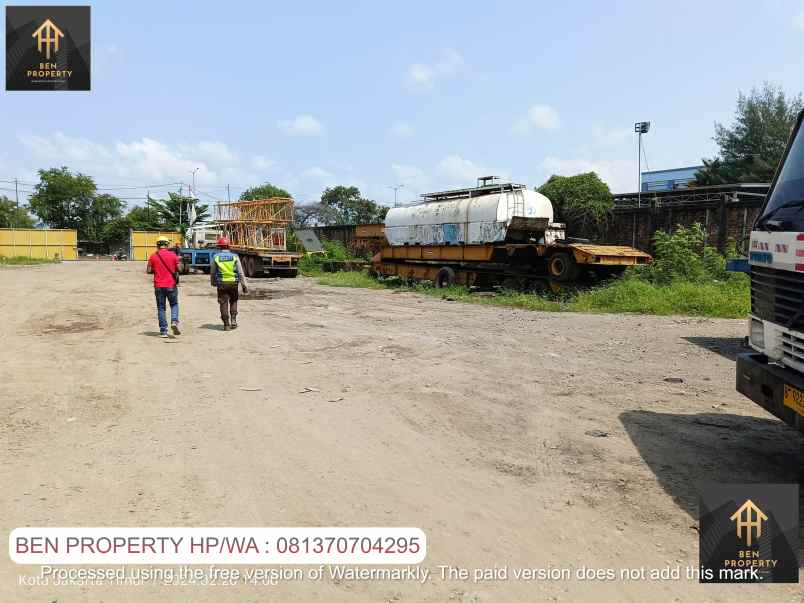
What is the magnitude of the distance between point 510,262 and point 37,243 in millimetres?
42406

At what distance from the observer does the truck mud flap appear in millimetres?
3597

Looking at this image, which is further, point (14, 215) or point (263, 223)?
point (14, 215)

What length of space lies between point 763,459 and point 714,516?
1.29m

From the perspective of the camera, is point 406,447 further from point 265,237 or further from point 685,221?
point 265,237

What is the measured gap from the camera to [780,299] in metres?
3.88

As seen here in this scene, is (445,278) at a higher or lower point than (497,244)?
lower

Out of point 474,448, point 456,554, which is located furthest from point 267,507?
point 474,448

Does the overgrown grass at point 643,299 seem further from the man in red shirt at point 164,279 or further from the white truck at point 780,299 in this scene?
the white truck at point 780,299

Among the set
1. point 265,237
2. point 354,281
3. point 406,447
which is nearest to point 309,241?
point 265,237

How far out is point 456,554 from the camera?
3.12 meters

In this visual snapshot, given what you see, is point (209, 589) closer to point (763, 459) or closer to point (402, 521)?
point (402, 521)

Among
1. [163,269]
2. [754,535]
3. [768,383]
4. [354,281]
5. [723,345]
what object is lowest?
[754,535]

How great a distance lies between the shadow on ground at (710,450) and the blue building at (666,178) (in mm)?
45859

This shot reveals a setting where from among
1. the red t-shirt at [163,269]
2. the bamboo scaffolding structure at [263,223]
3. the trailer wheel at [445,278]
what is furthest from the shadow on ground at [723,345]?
the bamboo scaffolding structure at [263,223]
